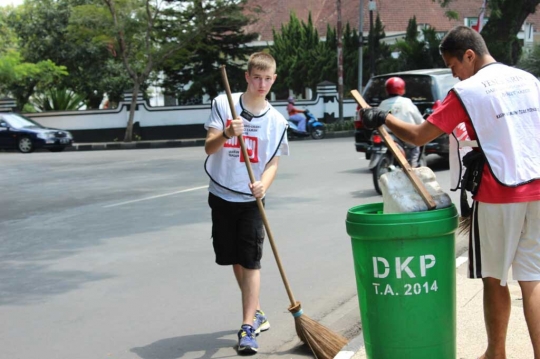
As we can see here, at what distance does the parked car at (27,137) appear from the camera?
25.4 m

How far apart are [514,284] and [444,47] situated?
8.81 ft

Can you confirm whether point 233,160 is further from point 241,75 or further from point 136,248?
point 241,75

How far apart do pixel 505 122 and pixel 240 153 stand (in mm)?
1681

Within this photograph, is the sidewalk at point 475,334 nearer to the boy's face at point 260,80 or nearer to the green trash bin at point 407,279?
the green trash bin at point 407,279

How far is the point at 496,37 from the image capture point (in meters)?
33.0

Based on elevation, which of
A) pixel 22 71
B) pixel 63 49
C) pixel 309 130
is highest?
pixel 63 49

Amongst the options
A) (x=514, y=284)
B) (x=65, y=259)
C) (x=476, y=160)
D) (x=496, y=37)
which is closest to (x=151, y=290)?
(x=65, y=259)

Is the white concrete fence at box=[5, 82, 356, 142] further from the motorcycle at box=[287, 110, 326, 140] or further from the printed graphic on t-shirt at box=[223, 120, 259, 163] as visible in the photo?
the printed graphic on t-shirt at box=[223, 120, 259, 163]

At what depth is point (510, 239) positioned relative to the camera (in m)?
3.91

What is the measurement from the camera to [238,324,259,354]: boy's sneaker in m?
4.85

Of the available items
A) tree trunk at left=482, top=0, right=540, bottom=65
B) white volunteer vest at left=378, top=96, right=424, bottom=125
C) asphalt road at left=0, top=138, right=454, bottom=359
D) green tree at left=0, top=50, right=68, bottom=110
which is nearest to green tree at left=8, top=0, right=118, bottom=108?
green tree at left=0, top=50, right=68, bottom=110

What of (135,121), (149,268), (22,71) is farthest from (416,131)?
(22,71)

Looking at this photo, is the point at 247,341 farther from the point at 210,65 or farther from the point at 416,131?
the point at 210,65

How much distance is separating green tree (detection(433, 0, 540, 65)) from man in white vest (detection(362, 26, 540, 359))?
28.8 m
